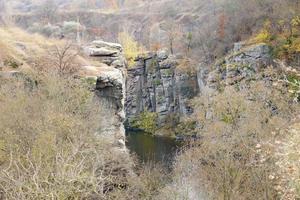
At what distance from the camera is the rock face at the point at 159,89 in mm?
68875

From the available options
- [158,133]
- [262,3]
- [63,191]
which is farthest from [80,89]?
[158,133]

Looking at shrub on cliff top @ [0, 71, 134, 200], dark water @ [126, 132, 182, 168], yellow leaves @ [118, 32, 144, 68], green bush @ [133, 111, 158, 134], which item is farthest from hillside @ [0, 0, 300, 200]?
yellow leaves @ [118, 32, 144, 68]

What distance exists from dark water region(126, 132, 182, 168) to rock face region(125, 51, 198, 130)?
19.5 ft

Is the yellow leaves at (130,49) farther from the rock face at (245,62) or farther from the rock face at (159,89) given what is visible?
the rock face at (245,62)

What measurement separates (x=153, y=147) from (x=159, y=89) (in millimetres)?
18253

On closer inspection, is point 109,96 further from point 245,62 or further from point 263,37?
point 263,37

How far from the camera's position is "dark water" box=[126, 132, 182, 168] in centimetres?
4850

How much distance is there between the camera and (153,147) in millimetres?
57406

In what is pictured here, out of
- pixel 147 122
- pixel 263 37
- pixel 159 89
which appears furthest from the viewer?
pixel 159 89

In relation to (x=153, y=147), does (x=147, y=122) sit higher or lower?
lower

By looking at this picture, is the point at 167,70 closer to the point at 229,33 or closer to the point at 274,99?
the point at 229,33

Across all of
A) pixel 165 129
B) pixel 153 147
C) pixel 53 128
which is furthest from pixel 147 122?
pixel 53 128

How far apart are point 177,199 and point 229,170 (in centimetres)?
434

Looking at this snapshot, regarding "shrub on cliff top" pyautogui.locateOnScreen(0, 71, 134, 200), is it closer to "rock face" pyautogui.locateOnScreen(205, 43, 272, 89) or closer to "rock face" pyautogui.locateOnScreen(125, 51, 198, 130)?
"rock face" pyautogui.locateOnScreen(205, 43, 272, 89)
